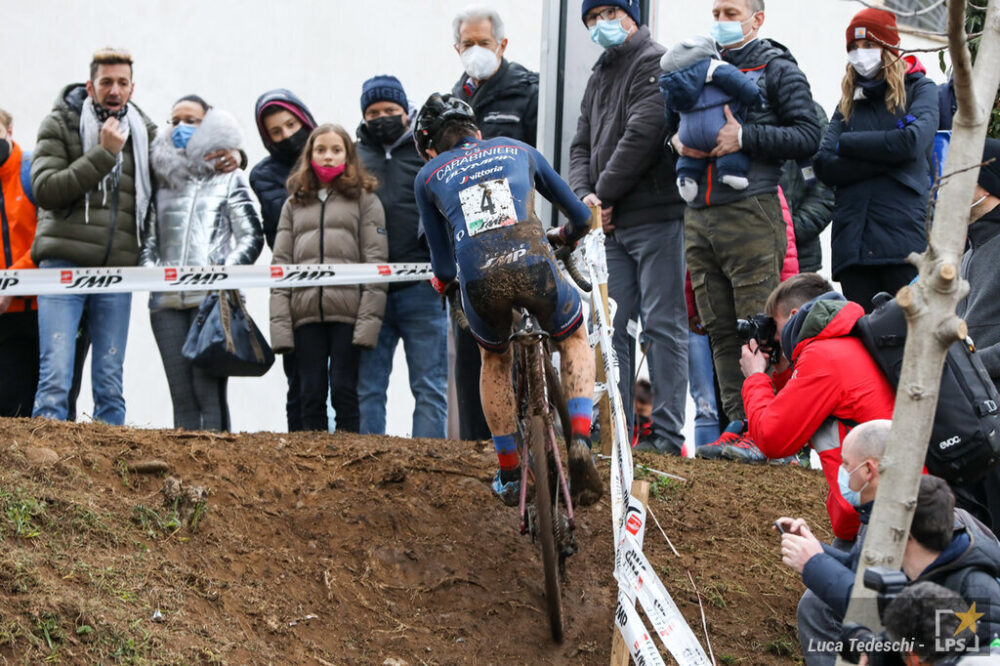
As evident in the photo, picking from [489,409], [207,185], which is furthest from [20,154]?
[489,409]

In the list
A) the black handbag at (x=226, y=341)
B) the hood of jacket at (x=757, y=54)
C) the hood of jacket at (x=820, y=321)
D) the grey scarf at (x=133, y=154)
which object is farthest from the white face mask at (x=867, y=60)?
the grey scarf at (x=133, y=154)

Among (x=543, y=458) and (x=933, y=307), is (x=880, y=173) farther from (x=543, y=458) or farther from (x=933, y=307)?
(x=933, y=307)

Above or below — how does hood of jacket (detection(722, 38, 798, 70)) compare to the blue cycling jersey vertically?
above

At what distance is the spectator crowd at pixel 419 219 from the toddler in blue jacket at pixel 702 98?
15 mm

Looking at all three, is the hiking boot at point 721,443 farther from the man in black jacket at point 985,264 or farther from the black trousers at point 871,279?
the man in black jacket at point 985,264

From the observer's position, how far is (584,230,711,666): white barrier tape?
478 cm

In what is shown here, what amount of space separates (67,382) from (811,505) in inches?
195

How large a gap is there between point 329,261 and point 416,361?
3.13ft

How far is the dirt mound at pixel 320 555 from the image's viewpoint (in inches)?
217

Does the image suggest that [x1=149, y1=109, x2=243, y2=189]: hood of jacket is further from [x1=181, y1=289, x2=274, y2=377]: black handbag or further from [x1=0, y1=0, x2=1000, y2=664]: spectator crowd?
[x1=181, y1=289, x2=274, y2=377]: black handbag

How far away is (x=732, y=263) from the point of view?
8.31 m

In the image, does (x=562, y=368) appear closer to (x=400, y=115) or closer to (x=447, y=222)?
(x=447, y=222)

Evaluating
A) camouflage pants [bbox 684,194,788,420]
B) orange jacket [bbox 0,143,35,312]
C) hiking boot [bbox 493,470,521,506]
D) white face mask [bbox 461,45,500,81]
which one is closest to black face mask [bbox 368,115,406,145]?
white face mask [bbox 461,45,500,81]

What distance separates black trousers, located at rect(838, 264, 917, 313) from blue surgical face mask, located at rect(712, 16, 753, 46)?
1834mm
